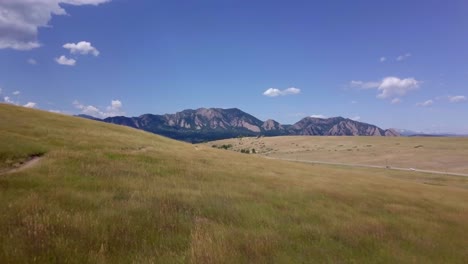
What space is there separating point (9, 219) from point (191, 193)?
763 cm

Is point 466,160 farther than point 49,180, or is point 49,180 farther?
point 466,160

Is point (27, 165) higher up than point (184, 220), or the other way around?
point (27, 165)

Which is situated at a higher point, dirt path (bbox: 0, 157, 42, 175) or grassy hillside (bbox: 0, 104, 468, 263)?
dirt path (bbox: 0, 157, 42, 175)

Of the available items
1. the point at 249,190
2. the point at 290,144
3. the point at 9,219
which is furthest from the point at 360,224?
the point at 290,144

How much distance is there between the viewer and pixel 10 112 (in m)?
40.6

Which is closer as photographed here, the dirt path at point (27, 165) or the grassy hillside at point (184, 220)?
the grassy hillside at point (184, 220)

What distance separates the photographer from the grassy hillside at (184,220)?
9.12 metres

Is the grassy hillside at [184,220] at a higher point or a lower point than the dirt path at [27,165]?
lower

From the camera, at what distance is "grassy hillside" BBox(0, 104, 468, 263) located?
912 cm

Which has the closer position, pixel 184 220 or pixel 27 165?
pixel 184 220

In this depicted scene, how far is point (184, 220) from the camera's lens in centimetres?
1204

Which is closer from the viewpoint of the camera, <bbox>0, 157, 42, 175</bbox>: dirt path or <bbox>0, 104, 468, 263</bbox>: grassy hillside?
<bbox>0, 104, 468, 263</bbox>: grassy hillside

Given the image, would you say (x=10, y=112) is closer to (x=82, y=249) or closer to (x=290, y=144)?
(x=82, y=249)

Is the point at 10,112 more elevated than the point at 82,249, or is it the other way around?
the point at 10,112
